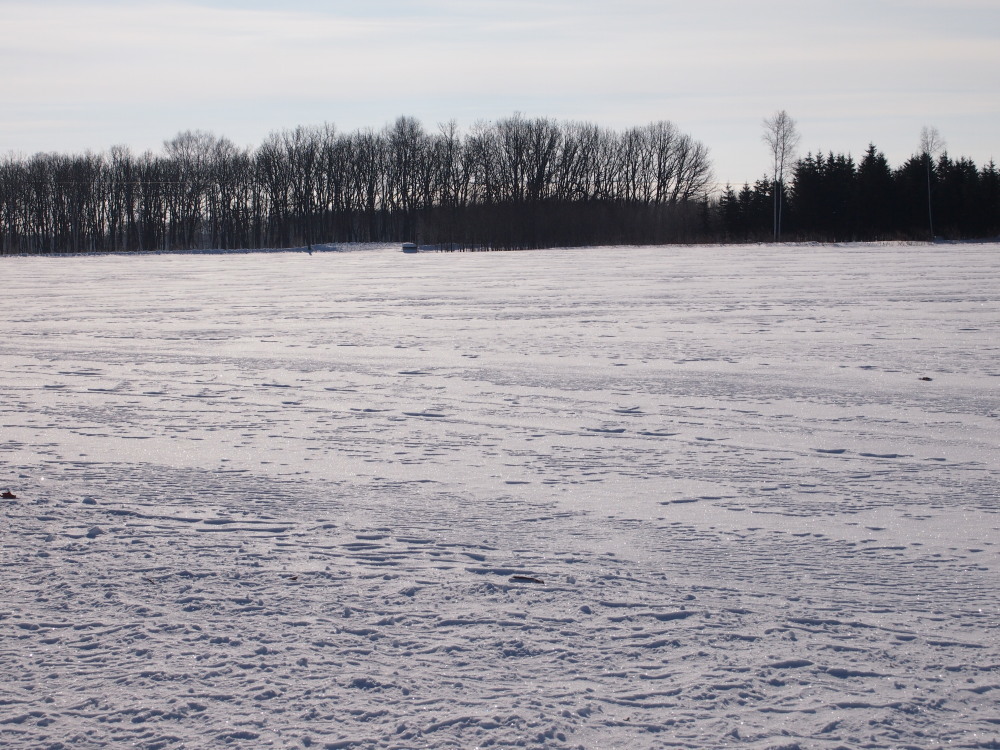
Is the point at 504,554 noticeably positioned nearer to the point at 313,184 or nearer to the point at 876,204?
the point at 876,204

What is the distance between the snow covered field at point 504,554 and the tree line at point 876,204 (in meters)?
45.9

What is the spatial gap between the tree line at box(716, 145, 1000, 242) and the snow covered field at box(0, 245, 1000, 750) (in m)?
45.9

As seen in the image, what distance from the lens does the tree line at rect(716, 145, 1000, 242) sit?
1956 inches

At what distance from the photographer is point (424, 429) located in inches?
213

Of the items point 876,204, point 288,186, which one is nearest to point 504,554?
point 876,204

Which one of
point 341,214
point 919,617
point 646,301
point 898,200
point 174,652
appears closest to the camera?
point 174,652

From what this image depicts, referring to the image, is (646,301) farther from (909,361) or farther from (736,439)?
(736,439)

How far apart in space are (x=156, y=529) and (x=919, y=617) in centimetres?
279

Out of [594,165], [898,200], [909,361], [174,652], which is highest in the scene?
[594,165]

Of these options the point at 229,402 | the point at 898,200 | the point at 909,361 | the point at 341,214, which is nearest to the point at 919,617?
the point at 229,402

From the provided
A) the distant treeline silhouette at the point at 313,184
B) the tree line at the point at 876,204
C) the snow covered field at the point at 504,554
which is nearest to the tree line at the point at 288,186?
the distant treeline silhouette at the point at 313,184

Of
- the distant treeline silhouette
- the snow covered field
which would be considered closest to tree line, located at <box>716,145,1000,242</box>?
the distant treeline silhouette

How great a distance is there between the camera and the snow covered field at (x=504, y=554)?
2297 millimetres

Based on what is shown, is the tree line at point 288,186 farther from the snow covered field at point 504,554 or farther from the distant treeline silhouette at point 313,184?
the snow covered field at point 504,554
